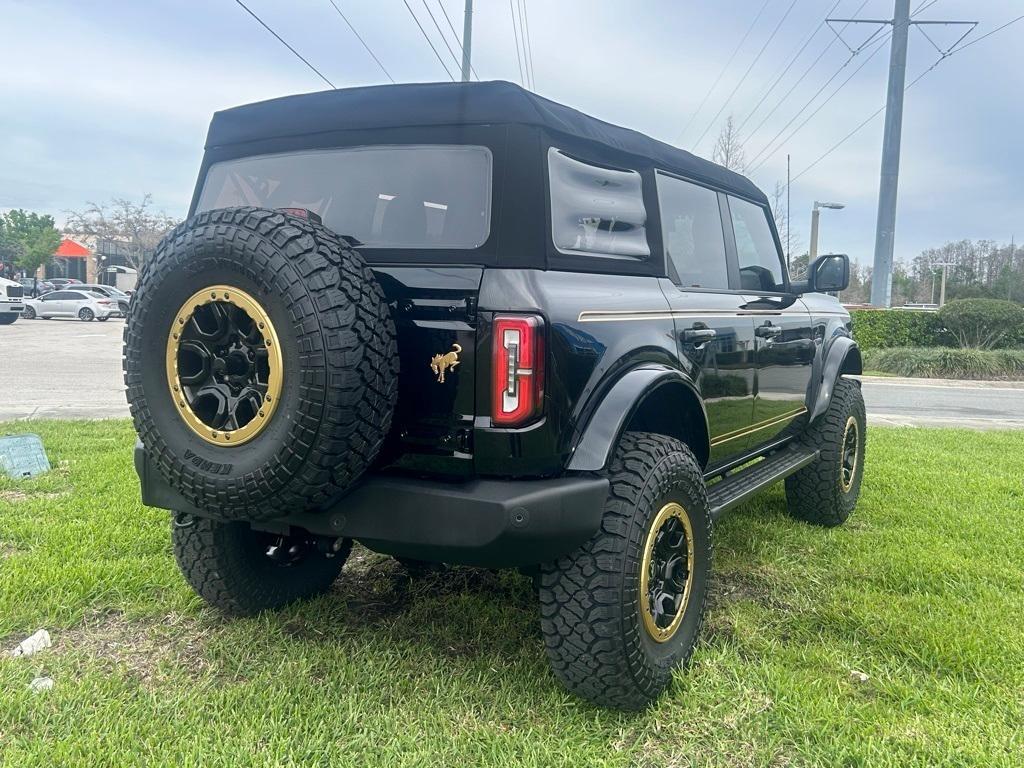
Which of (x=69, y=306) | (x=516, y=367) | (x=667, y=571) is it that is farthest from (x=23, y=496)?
(x=69, y=306)

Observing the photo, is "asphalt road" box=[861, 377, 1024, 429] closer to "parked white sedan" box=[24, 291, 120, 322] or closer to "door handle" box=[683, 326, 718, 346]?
"door handle" box=[683, 326, 718, 346]

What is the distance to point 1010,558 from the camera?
3.99 metres

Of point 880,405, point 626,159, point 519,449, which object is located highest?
point 626,159

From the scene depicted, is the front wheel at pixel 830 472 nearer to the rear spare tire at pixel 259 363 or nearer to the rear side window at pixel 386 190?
the rear side window at pixel 386 190

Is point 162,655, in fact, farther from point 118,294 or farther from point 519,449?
point 118,294

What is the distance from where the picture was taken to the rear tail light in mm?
2254

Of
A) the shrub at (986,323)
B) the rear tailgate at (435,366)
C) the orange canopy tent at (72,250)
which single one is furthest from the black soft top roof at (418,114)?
the orange canopy tent at (72,250)

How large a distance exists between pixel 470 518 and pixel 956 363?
57.4 ft

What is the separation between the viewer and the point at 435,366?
232 cm

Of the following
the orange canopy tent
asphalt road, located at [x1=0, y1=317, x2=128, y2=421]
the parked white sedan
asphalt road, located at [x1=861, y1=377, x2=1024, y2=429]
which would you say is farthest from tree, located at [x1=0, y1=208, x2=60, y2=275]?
A: asphalt road, located at [x1=861, y1=377, x2=1024, y2=429]

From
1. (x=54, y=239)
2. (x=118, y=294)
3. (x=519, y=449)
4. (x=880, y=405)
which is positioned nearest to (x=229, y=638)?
(x=519, y=449)

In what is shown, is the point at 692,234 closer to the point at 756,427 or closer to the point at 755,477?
the point at 756,427

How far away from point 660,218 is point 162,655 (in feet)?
8.19

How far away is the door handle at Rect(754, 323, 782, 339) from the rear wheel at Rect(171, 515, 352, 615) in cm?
210
